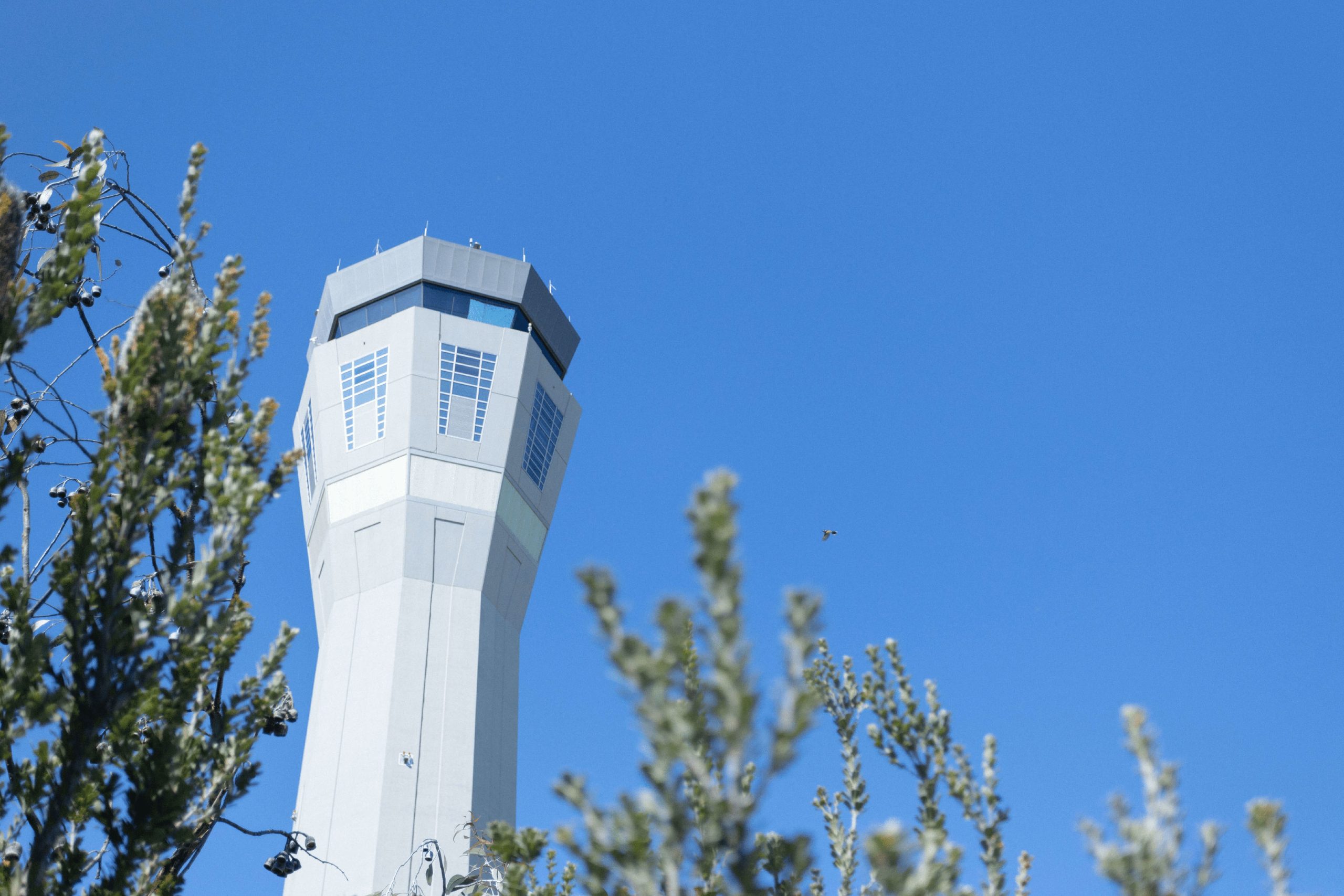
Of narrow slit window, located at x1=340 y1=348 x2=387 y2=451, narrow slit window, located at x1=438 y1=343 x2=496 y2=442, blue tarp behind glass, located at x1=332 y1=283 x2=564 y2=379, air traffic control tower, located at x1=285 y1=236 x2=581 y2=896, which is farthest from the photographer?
blue tarp behind glass, located at x1=332 y1=283 x2=564 y2=379

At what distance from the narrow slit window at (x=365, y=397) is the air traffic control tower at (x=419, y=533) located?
2.8 inches

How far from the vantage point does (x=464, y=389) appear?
1521 inches

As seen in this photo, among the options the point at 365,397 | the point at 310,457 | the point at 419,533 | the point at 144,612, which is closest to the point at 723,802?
the point at 144,612

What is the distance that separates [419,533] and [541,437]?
627cm

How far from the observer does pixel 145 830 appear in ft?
20.1

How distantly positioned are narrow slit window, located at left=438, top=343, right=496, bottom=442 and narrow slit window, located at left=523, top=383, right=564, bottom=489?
201 cm

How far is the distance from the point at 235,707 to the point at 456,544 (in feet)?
100

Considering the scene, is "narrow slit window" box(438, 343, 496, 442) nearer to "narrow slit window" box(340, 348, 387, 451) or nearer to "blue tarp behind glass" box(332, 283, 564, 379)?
"blue tarp behind glass" box(332, 283, 564, 379)

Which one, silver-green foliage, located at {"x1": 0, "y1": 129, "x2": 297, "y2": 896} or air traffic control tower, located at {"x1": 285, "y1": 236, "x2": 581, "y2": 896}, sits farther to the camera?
air traffic control tower, located at {"x1": 285, "y1": 236, "x2": 581, "y2": 896}

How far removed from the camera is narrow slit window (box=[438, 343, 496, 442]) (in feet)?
125

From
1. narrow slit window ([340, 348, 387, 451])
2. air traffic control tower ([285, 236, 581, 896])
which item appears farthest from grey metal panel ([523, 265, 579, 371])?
narrow slit window ([340, 348, 387, 451])

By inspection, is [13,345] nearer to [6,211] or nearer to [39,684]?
[6,211]

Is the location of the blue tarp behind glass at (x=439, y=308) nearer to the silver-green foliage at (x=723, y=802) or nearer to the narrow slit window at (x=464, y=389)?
the narrow slit window at (x=464, y=389)

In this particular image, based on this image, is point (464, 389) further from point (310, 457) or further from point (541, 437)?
point (310, 457)
